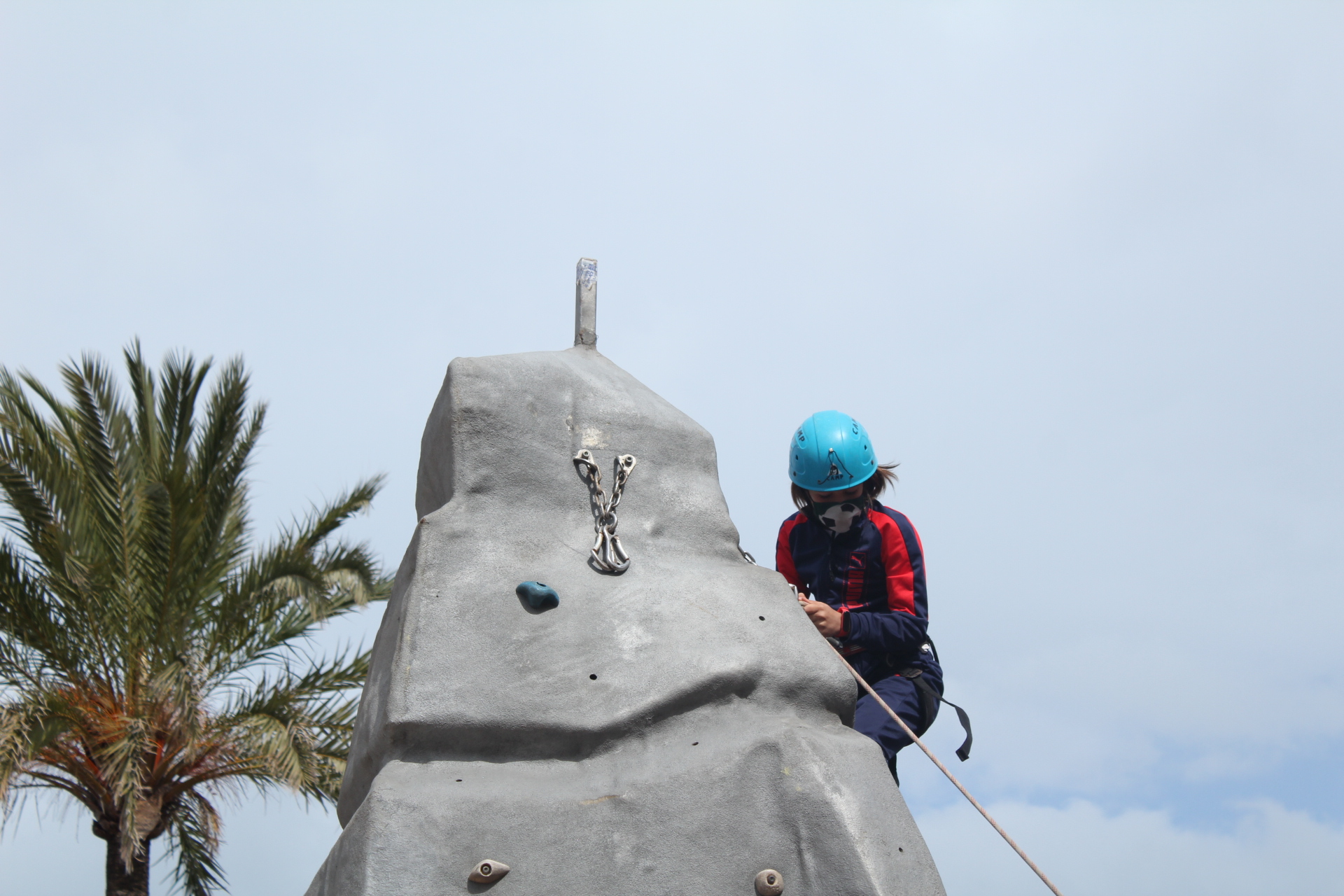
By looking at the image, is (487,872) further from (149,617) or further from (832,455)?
(149,617)

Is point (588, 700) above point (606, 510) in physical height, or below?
below

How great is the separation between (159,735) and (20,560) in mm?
1660

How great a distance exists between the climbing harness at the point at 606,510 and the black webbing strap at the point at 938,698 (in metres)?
1.24

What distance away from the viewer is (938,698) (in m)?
5.03

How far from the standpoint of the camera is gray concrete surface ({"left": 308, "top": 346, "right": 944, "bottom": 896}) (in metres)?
3.87

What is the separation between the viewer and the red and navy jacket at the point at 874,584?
496 centimetres

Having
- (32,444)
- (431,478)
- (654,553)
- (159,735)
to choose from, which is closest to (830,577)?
(654,553)

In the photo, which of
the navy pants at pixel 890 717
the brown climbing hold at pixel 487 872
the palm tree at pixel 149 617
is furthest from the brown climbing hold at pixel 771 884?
the palm tree at pixel 149 617

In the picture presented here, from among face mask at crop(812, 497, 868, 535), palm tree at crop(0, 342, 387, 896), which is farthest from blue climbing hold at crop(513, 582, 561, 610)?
palm tree at crop(0, 342, 387, 896)

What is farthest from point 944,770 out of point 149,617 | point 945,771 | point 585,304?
point 149,617

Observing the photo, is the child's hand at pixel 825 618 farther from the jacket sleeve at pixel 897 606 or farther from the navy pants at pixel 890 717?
the navy pants at pixel 890 717

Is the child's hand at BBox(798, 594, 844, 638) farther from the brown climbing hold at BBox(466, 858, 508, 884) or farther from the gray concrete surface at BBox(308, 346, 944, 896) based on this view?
the brown climbing hold at BBox(466, 858, 508, 884)

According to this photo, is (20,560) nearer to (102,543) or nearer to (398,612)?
(102,543)

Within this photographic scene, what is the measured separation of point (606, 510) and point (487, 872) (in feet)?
4.34
